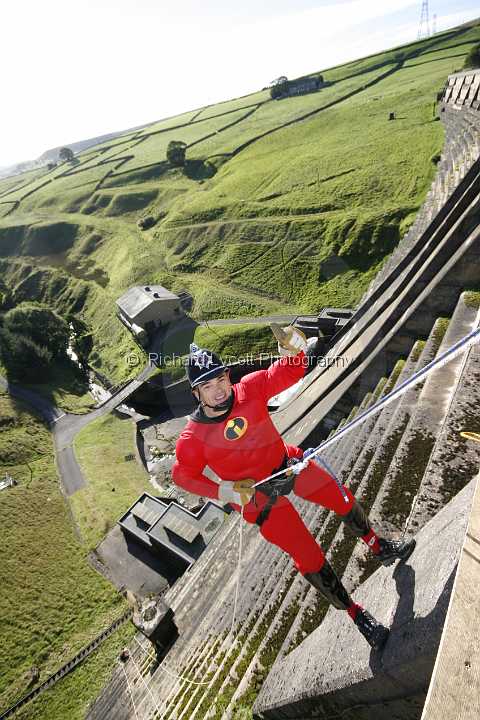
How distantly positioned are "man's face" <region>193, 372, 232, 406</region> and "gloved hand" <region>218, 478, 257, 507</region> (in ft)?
3.27

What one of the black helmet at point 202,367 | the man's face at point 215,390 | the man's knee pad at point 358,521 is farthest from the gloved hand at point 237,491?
the black helmet at point 202,367

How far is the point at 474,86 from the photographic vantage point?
85.4 feet

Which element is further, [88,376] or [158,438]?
[88,376]

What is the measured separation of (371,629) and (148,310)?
38343mm

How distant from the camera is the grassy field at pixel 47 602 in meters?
13.1

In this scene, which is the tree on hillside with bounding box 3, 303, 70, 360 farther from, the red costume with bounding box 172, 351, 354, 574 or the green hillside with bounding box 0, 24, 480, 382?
the red costume with bounding box 172, 351, 354, 574

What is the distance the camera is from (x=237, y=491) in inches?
182

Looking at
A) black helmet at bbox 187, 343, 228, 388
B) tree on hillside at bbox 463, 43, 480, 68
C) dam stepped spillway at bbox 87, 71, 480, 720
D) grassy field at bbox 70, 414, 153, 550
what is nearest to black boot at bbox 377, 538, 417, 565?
dam stepped spillway at bbox 87, 71, 480, 720

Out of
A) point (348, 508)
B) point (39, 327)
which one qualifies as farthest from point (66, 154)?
point (348, 508)

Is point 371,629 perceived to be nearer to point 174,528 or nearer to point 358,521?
point 358,521

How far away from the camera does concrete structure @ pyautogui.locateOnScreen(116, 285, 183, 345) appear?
130 feet

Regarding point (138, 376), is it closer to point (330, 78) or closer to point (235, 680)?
point (235, 680)

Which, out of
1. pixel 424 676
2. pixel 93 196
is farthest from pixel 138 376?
pixel 93 196

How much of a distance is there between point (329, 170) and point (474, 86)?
80.1 feet
